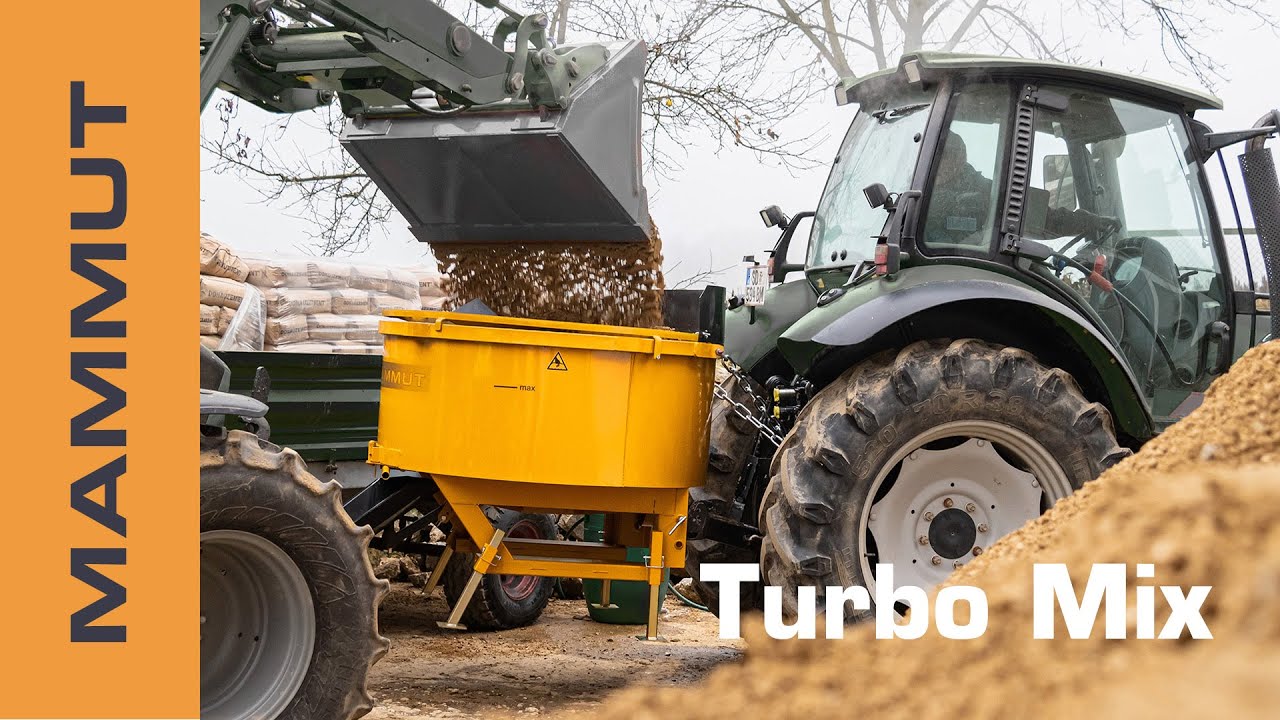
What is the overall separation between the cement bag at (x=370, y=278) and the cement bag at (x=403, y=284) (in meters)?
0.03

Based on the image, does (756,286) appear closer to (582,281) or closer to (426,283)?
(582,281)

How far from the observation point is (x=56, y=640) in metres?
2.96

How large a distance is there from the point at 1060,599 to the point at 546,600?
5.43m

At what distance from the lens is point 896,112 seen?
5379mm

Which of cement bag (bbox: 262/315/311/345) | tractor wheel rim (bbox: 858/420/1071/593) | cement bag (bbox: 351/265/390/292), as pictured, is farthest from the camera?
cement bag (bbox: 351/265/390/292)

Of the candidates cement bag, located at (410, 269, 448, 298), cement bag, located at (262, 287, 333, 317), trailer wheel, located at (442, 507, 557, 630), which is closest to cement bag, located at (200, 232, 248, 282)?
cement bag, located at (262, 287, 333, 317)

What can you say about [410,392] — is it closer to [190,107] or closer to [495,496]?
[495,496]

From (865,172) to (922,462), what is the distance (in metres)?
1.55

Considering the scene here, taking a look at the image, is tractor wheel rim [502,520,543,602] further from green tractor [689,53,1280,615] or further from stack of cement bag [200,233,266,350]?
stack of cement bag [200,233,266,350]

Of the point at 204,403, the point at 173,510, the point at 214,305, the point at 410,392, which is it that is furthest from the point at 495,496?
the point at 214,305

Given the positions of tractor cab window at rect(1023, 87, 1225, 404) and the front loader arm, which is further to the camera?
tractor cab window at rect(1023, 87, 1225, 404)

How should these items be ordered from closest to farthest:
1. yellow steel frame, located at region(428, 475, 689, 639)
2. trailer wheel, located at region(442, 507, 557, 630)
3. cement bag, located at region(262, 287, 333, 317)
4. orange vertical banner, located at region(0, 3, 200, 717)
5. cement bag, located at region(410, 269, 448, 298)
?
orange vertical banner, located at region(0, 3, 200, 717)
yellow steel frame, located at region(428, 475, 689, 639)
trailer wheel, located at region(442, 507, 557, 630)
cement bag, located at region(262, 287, 333, 317)
cement bag, located at region(410, 269, 448, 298)

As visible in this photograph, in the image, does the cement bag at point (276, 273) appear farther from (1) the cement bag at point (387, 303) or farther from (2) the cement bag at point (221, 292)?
(1) the cement bag at point (387, 303)

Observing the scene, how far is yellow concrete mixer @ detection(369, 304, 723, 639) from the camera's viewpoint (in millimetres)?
4645
